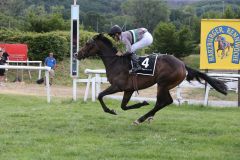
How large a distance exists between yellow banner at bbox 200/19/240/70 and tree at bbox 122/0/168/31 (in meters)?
66.3

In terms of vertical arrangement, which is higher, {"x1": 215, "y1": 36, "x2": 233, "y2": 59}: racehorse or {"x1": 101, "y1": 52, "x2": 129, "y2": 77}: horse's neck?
{"x1": 215, "y1": 36, "x2": 233, "y2": 59}: racehorse

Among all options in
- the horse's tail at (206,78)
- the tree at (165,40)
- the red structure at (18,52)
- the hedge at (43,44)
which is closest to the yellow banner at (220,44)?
the horse's tail at (206,78)

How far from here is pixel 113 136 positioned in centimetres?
949

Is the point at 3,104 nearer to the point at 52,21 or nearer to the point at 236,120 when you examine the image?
the point at 236,120

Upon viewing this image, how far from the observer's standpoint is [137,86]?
11.2 metres

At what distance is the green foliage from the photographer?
44219 millimetres

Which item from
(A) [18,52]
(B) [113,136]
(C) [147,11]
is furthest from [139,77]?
(C) [147,11]

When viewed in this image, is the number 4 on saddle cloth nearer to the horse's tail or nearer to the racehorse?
the horse's tail

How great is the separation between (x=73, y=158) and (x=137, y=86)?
4031 millimetres

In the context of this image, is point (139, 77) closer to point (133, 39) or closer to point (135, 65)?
point (135, 65)

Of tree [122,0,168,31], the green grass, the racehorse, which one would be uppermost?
tree [122,0,168,31]

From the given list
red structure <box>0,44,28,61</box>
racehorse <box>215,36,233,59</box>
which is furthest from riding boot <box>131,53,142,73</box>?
red structure <box>0,44,28,61</box>

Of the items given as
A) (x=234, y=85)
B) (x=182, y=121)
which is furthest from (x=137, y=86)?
(x=234, y=85)

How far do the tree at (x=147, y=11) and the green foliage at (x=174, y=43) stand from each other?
1546 inches
